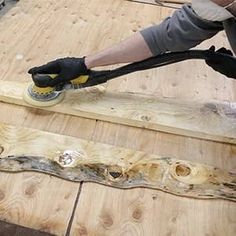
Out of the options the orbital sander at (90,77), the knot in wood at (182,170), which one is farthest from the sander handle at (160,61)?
the knot in wood at (182,170)

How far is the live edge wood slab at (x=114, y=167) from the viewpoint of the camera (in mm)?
1251

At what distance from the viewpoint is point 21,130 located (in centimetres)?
141

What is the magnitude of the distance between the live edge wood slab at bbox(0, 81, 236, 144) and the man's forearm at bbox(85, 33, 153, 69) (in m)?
0.18

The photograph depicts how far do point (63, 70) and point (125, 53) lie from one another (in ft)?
0.88

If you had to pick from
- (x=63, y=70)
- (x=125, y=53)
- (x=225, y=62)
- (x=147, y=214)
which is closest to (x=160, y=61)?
(x=125, y=53)

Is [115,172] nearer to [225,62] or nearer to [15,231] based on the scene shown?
[15,231]

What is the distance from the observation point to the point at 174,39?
1347 millimetres

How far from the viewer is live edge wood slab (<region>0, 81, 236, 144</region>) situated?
1482 millimetres

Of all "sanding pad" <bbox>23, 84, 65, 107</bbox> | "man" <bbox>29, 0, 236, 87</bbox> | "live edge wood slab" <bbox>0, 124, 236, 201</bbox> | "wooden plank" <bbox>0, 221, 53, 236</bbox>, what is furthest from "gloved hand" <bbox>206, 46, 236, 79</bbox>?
"wooden plank" <bbox>0, 221, 53, 236</bbox>

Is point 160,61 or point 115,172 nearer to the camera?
point 115,172

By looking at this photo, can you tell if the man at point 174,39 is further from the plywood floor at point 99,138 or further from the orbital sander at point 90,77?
the plywood floor at point 99,138

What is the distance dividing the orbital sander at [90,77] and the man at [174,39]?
2 centimetres

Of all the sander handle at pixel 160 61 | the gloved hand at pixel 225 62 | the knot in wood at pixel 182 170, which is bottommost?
the knot in wood at pixel 182 170

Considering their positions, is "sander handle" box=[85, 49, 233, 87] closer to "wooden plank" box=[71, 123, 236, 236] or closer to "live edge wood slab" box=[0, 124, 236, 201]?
"live edge wood slab" box=[0, 124, 236, 201]
